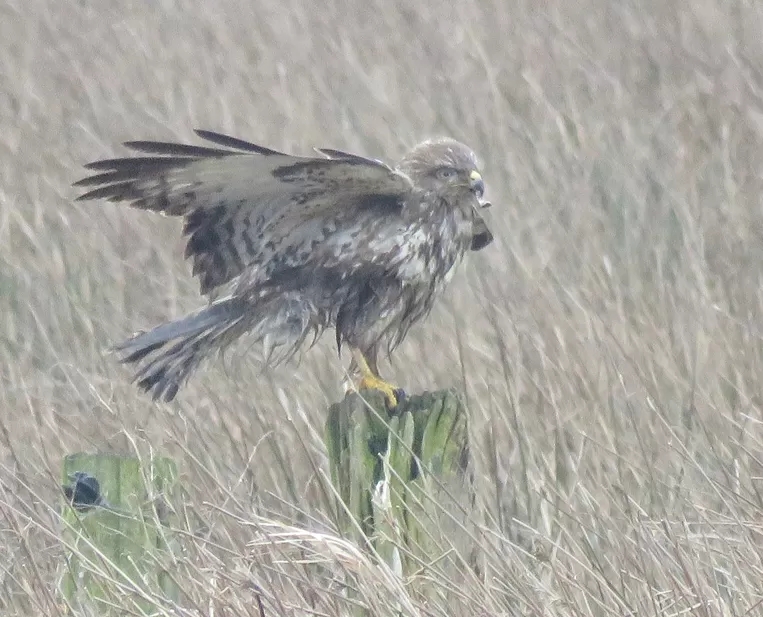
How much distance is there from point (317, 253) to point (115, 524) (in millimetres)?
1077

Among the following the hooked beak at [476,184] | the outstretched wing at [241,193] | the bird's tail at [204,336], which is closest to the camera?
the outstretched wing at [241,193]

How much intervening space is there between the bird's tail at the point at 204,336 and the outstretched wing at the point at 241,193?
0.09m

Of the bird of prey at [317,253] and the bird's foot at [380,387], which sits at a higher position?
the bird of prey at [317,253]

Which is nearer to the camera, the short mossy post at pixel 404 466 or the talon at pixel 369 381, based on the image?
the short mossy post at pixel 404 466

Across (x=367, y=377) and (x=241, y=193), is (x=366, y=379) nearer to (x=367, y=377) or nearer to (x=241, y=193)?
(x=367, y=377)

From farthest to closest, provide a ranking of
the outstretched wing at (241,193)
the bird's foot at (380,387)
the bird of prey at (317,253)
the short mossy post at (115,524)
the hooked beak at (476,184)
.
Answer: the hooked beak at (476,184), the bird of prey at (317,253), the bird's foot at (380,387), the outstretched wing at (241,193), the short mossy post at (115,524)

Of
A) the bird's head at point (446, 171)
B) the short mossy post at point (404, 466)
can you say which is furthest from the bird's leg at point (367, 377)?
the short mossy post at point (404, 466)

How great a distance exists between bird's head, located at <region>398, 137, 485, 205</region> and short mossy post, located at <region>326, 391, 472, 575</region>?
3.75 ft

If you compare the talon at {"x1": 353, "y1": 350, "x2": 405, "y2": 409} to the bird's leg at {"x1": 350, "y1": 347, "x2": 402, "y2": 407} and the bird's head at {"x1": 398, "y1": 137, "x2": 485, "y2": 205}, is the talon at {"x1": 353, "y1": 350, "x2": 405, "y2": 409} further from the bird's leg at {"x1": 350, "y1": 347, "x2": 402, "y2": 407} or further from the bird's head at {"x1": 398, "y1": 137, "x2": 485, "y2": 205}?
the bird's head at {"x1": 398, "y1": 137, "x2": 485, "y2": 205}

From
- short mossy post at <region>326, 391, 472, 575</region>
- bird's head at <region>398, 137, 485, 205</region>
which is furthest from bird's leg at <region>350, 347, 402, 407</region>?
short mossy post at <region>326, 391, 472, 575</region>

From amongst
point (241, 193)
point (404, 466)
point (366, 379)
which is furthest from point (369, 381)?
point (404, 466)

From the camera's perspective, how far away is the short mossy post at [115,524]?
2514mm

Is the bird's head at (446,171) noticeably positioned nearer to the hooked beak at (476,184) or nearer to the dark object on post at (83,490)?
the hooked beak at (476,184)

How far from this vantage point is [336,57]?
6648 millimetres
